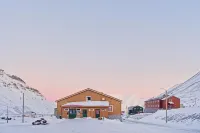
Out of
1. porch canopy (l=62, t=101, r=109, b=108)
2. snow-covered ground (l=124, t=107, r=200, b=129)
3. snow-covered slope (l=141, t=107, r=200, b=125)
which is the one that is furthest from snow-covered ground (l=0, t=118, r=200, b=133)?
porch canopy (l=62, t=101, r=109, b=108)

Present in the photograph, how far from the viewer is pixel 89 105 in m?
86.6

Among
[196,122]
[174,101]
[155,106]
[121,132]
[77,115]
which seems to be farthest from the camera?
[155,106]

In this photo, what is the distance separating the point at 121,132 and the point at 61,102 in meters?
51.3

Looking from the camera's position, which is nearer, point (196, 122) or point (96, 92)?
point (196, 122)

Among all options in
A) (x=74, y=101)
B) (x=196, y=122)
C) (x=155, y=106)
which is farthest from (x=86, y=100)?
(x=155, y=106)

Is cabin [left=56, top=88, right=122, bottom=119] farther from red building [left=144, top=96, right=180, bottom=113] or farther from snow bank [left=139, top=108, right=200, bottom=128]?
red building [left=144, top=96, right=180, bottom=113]

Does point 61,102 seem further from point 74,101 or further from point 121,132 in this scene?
point 121,132

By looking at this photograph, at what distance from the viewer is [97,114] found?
87062mm

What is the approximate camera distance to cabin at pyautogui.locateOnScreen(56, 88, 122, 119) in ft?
283

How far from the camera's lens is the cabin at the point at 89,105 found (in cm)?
8638

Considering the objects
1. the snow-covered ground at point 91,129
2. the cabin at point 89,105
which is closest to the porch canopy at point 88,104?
the cabin at point 89,105

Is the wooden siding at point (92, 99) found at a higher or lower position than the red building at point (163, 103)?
higher

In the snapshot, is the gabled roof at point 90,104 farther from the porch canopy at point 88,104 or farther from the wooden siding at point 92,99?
the wooden siding at point 92,99

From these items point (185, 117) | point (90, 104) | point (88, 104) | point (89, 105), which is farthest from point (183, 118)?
point (88, 104)
